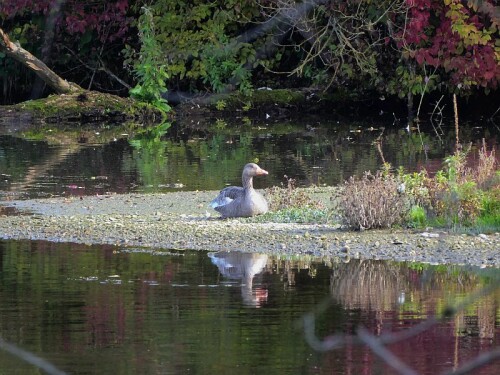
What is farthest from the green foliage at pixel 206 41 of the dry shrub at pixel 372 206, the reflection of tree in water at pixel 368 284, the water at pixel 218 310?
the reflection of tree in water at pixel 368 284

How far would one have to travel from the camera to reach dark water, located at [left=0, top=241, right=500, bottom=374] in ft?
24.5

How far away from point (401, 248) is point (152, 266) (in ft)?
7.70

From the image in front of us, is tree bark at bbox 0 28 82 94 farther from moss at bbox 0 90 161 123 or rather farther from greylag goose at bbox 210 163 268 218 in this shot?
greylag goose at bbox 210 163 268 218

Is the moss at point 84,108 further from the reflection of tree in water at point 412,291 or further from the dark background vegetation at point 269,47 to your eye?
the reflection of tree in water at point 412,291

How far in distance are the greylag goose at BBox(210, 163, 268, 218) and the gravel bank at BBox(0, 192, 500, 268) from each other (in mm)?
123

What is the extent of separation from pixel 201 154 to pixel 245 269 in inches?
472

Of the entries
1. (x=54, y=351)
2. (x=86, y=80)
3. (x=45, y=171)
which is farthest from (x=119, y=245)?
(x=86, y=80)

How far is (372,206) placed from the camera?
12.4 m

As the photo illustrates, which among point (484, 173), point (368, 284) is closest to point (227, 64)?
point (484, 173)

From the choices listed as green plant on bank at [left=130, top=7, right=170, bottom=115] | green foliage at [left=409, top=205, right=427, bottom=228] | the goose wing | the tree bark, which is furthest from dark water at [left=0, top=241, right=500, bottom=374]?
green plant on bank at [left=130, top=7, right=170, bottom=115]

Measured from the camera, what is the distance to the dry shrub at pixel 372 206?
40.7 ft

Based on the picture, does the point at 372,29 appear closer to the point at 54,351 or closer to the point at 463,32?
the point at 463,32

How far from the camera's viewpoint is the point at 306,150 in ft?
76.2

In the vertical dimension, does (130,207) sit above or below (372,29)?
below
